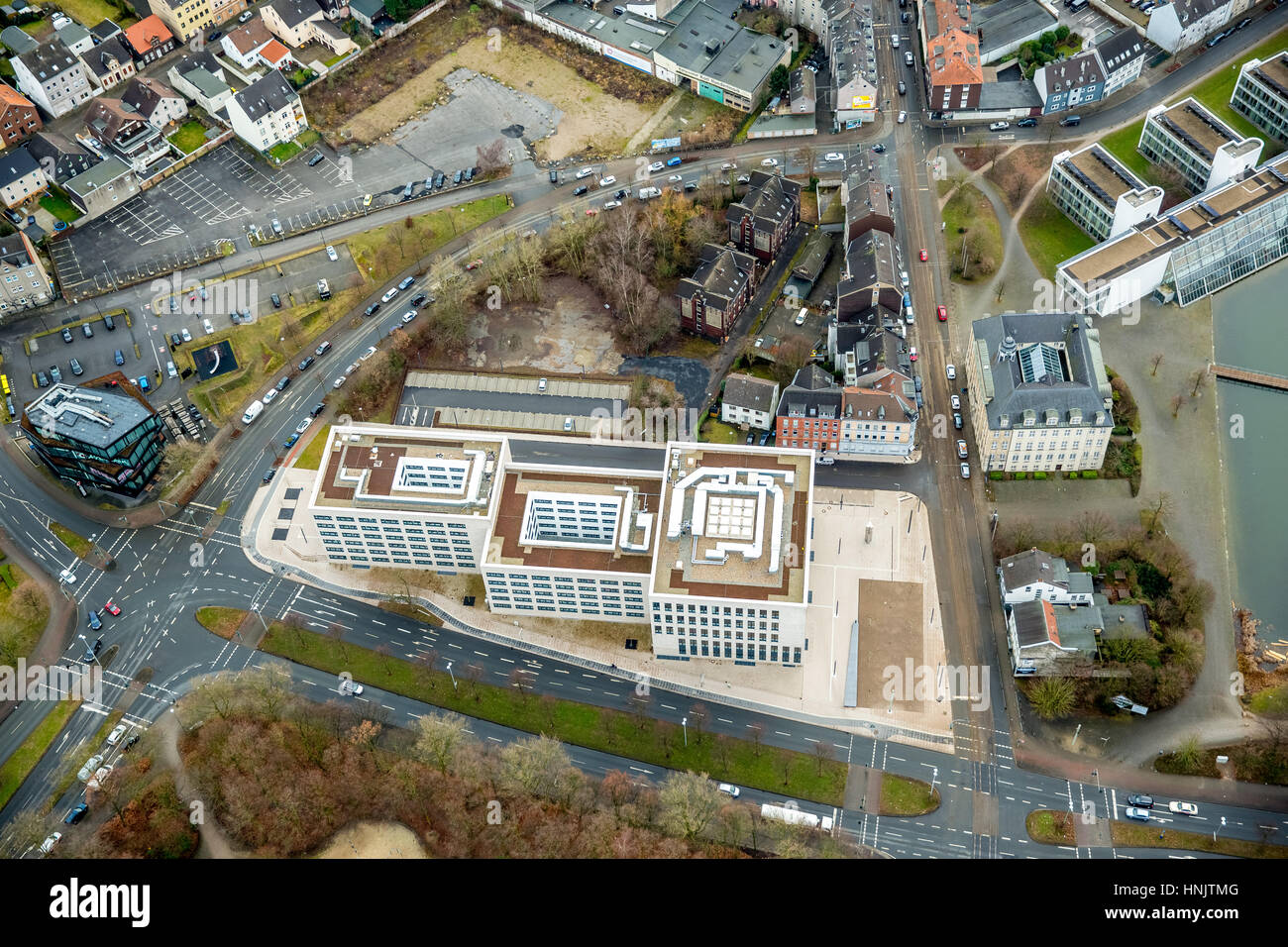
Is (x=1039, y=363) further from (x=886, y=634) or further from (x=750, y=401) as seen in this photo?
(x=886, y=634)

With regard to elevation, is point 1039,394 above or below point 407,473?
above

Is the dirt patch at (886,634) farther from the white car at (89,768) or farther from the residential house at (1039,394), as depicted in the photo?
the white car at (89,768)

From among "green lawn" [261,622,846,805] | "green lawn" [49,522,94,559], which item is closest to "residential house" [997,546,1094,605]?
"green lawn" [261,622,846,805]

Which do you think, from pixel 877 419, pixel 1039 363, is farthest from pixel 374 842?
pixel 1039 363

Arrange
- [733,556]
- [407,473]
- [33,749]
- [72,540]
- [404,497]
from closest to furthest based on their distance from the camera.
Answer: [33,749], [733,556], [404,497], [407,473], [72,540]

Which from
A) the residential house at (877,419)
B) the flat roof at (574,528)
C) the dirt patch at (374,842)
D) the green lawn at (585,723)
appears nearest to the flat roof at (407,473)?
the flat roof at (574,528)

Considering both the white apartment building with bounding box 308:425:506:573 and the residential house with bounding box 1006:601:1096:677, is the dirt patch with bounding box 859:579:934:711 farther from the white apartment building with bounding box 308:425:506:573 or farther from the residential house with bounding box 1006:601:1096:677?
the white apartment building with bounding box 308:425:506:573
